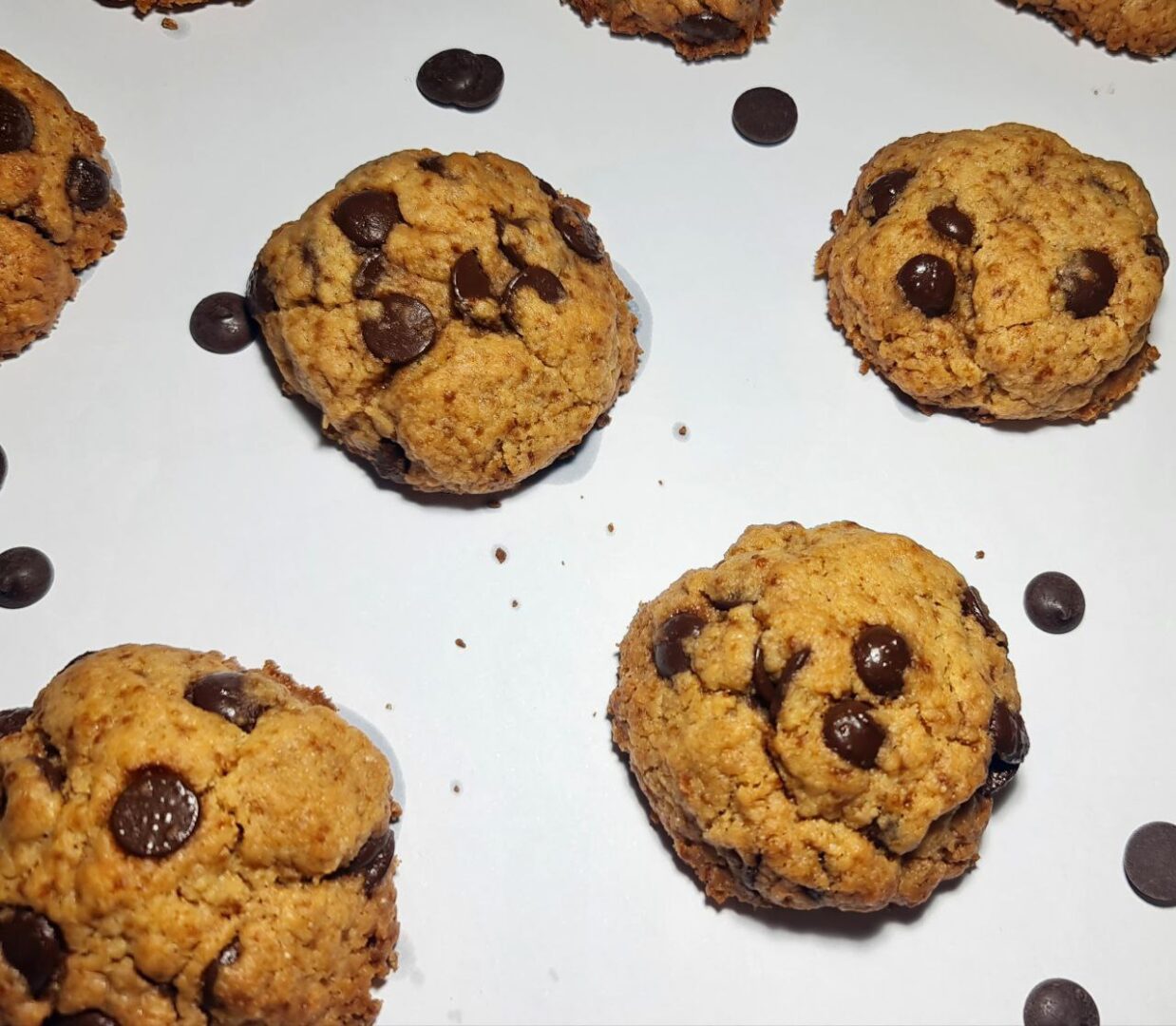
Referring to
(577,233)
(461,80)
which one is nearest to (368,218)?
(577,233)

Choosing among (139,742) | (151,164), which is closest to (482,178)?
(151,164)

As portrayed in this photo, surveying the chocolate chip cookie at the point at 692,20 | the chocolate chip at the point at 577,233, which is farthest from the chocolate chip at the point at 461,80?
the chocolate chip at the point at 577,233

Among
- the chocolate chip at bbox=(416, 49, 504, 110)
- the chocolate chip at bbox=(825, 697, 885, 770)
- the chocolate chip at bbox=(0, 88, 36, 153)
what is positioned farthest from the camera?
the chocolate chip at bbox=(416, 49, 504, 110)

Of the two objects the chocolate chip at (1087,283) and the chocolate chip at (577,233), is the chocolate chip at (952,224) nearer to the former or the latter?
the chocolate chip at (1087,283)

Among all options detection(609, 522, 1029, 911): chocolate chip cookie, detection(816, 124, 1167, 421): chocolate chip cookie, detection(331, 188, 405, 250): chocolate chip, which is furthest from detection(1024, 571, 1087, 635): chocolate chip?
detection(331, 188, 405, 250): chocolate chip

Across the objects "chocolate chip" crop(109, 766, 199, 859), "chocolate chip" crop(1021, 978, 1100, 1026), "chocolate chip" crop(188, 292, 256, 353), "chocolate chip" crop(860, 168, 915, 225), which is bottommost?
"chocolate chip" crop(1021, 978, 1100, 1026)

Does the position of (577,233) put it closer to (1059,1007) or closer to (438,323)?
(438,323)

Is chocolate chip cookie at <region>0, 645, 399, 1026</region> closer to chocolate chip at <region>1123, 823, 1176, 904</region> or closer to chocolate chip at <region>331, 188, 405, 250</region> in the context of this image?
chocolate chip at <region>331, 188, 405, 250</region>
